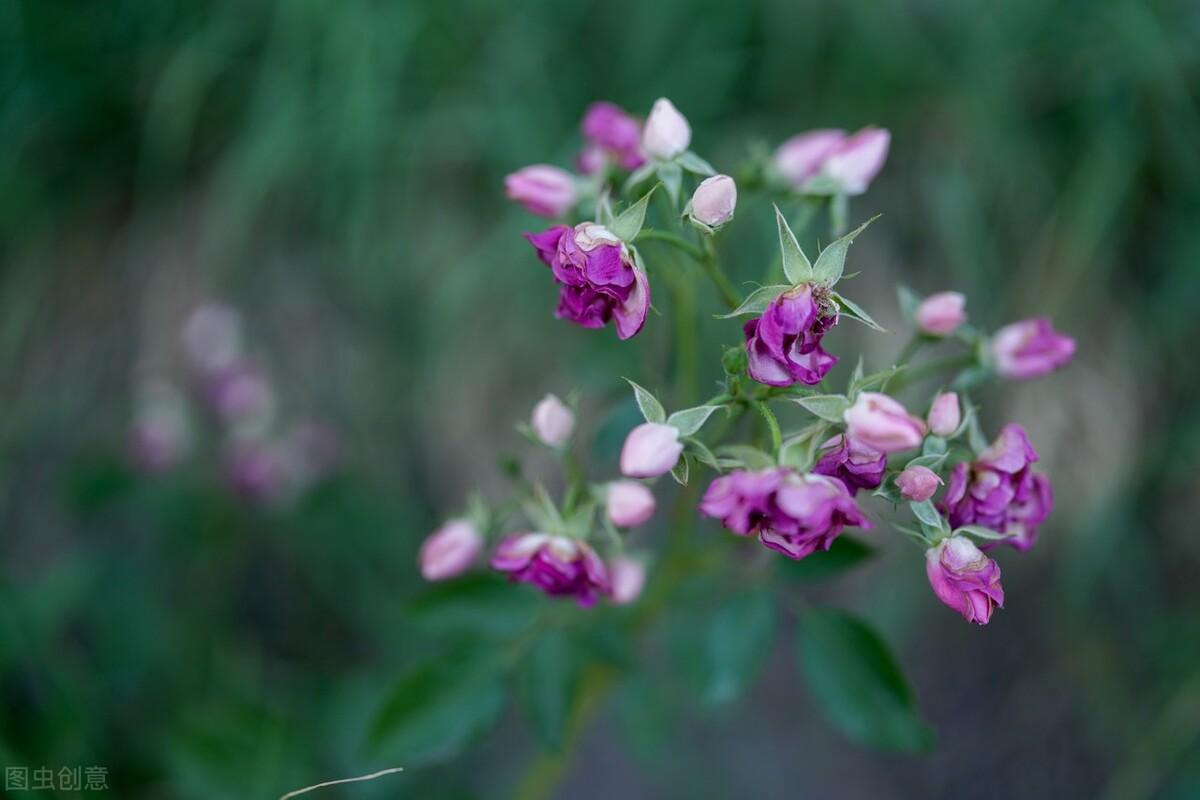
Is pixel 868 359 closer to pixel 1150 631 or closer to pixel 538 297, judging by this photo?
pixel 538 297

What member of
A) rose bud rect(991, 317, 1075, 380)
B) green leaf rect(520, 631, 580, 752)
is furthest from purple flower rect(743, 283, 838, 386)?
green leaf rect(520, 631, 580, 752)

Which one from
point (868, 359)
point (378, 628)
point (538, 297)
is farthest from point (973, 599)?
point (378, 628)

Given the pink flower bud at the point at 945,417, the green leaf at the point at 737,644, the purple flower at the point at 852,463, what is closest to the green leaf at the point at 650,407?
the purple flower at the point at 852,463

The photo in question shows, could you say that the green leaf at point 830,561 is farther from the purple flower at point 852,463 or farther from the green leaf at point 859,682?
the purple flower at point 852,463

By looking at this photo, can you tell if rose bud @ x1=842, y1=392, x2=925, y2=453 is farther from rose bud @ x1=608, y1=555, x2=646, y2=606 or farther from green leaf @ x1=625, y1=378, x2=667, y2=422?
rose bud @ x1=608, y1=555, x2=646, y2=606

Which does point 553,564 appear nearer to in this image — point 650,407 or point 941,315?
point 650,407

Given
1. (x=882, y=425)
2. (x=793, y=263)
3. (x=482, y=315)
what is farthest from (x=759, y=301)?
(x=482, y=315)
